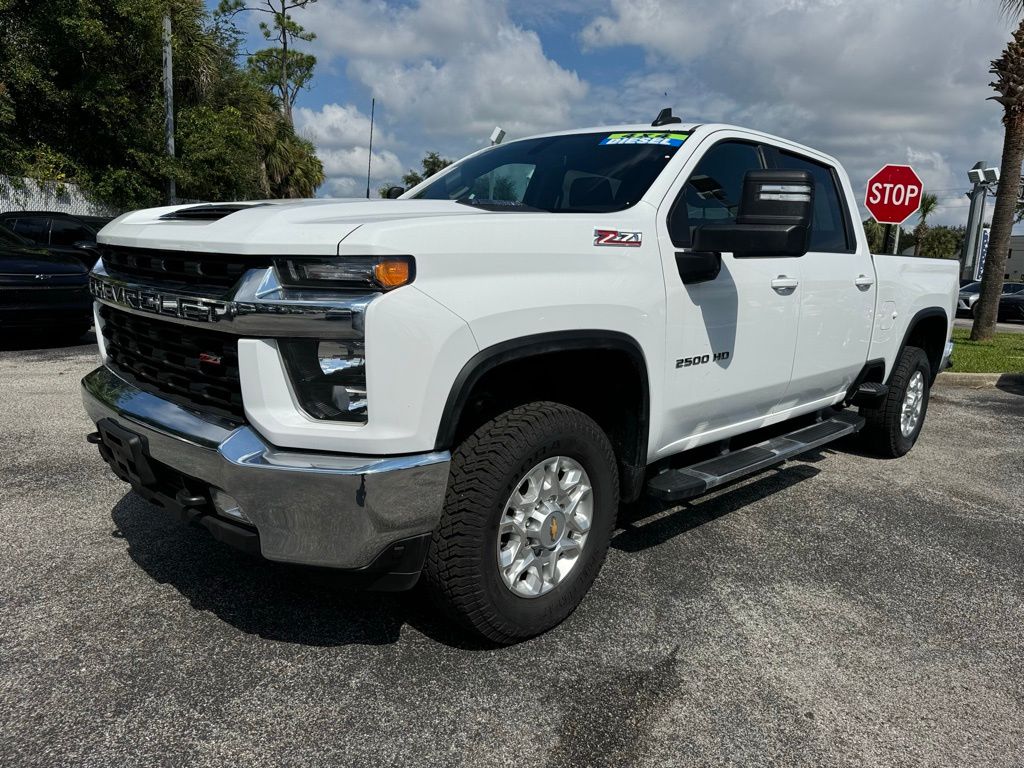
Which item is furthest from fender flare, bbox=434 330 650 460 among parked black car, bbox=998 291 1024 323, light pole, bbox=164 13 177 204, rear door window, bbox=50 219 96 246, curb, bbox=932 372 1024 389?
parked black car, bbox=998 291 1024 323

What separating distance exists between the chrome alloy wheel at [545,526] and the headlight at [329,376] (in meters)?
0.66

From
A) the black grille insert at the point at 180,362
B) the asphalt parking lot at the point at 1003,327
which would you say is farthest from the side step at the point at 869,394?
the asphalt parking lot at the point at 1003,327

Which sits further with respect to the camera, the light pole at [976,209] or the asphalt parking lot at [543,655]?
the light pole at [976,209]

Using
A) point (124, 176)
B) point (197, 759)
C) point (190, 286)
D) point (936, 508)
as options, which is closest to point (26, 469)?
point (190, 286)

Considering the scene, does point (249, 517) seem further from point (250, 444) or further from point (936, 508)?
point (936, 508)

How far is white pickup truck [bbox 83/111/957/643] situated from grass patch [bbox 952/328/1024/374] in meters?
7.13

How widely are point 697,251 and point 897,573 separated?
180cm

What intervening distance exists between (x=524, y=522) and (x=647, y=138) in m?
1.88

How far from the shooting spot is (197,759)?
2.11 m

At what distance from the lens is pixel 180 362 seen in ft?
8.32

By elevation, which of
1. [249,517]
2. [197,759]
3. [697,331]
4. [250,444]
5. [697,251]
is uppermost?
[697,251]

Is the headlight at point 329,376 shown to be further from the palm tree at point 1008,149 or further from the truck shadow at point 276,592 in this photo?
the palm tree at point 1008,149

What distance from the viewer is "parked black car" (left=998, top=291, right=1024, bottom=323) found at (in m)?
25.5

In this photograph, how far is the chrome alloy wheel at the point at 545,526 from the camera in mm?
2615
